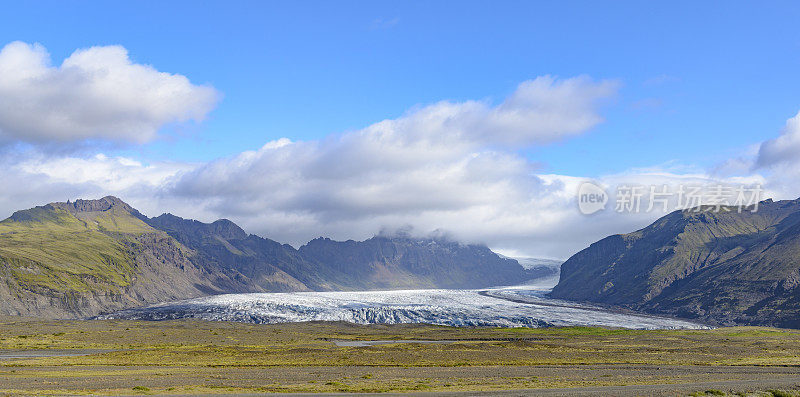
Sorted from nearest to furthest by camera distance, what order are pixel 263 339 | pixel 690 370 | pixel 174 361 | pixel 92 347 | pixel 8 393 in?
pixel 8 393 → pixel 690 370 → pixel 174 361 → pixel 92 347 → pixel 263 339

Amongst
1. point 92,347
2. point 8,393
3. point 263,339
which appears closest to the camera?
point 8,393

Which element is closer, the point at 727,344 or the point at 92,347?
the point at 92,347

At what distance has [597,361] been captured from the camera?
361ft

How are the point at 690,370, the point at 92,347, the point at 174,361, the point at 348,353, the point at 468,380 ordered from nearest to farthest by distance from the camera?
1. the point at 468,380
2. the point at 690,370
3. the point at 174,361
4. the point at 348,353
5. the point at 92,347

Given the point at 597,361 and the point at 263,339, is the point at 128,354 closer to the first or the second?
the point at 263,339

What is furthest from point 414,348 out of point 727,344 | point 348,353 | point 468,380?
point 727,344

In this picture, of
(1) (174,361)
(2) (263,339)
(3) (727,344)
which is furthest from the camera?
(2) (263,339)

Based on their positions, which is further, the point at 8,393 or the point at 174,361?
the point at 174,361

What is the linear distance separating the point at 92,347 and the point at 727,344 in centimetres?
16439

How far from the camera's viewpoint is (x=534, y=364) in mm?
104312

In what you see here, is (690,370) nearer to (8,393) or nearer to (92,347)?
(8,393)

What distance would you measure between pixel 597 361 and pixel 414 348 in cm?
4592

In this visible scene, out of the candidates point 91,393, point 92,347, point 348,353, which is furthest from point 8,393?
point 92,347

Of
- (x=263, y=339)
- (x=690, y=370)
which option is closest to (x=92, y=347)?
(x=263, y=339)
